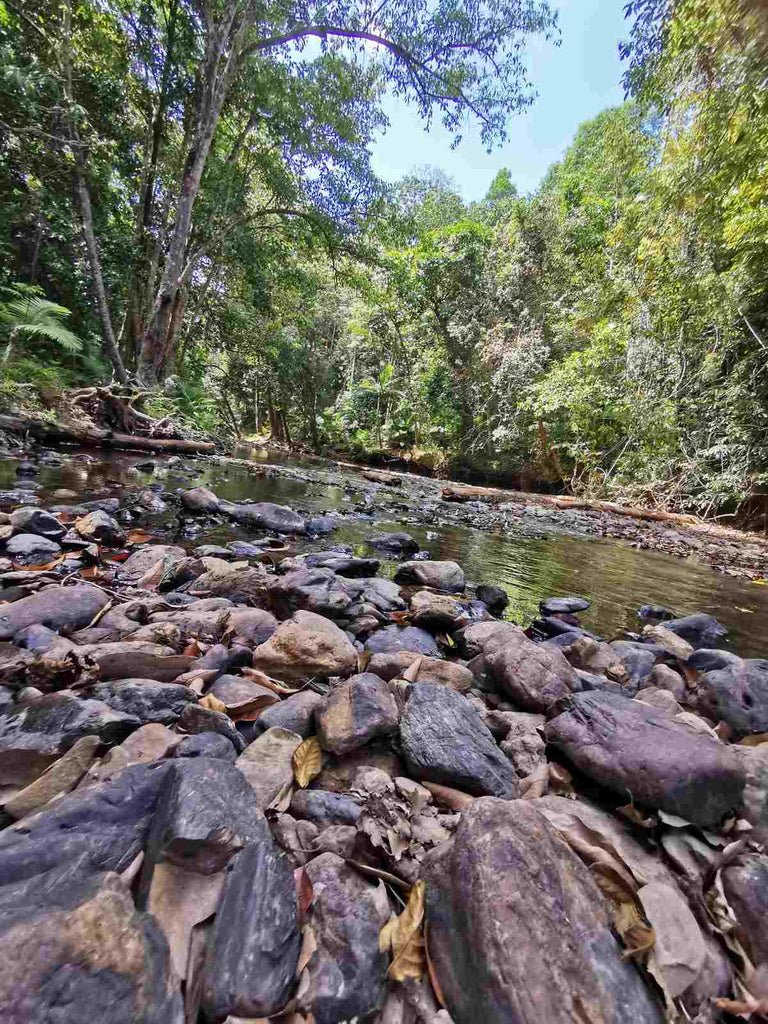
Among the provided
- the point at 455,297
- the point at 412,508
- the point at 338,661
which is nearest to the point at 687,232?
the point at 455,297

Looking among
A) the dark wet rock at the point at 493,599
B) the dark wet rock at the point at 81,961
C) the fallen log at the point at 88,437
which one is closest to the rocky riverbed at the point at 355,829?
the dark wet rock at the point at 81,961

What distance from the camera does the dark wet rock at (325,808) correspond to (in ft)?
3.50

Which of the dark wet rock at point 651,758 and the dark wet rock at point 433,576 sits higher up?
the dark wet rock at point 651,758

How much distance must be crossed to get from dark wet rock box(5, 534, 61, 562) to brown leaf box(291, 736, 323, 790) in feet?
7.45

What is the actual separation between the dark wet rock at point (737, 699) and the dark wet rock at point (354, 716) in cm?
138

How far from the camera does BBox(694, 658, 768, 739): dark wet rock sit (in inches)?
66.7

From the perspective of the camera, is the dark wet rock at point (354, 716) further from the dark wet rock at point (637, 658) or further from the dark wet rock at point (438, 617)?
the dark wet rock at point (637, 658)

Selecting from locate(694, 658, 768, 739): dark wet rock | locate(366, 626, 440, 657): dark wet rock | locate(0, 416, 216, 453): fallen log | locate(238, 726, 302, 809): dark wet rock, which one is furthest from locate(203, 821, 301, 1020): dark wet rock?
locate(0, 416, 216, 453): fallen log

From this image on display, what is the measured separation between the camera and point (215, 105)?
9945 mm

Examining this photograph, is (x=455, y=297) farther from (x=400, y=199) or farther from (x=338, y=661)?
(x=338, y=661)

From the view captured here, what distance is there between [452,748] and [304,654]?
0.71m

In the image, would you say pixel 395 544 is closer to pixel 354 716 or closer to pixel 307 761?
pixel 354 716

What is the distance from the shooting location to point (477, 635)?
2.24 meters

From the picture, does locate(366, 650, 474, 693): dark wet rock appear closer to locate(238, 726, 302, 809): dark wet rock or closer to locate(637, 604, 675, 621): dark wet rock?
locate(238, 726, 302, 809): dark wet rock
